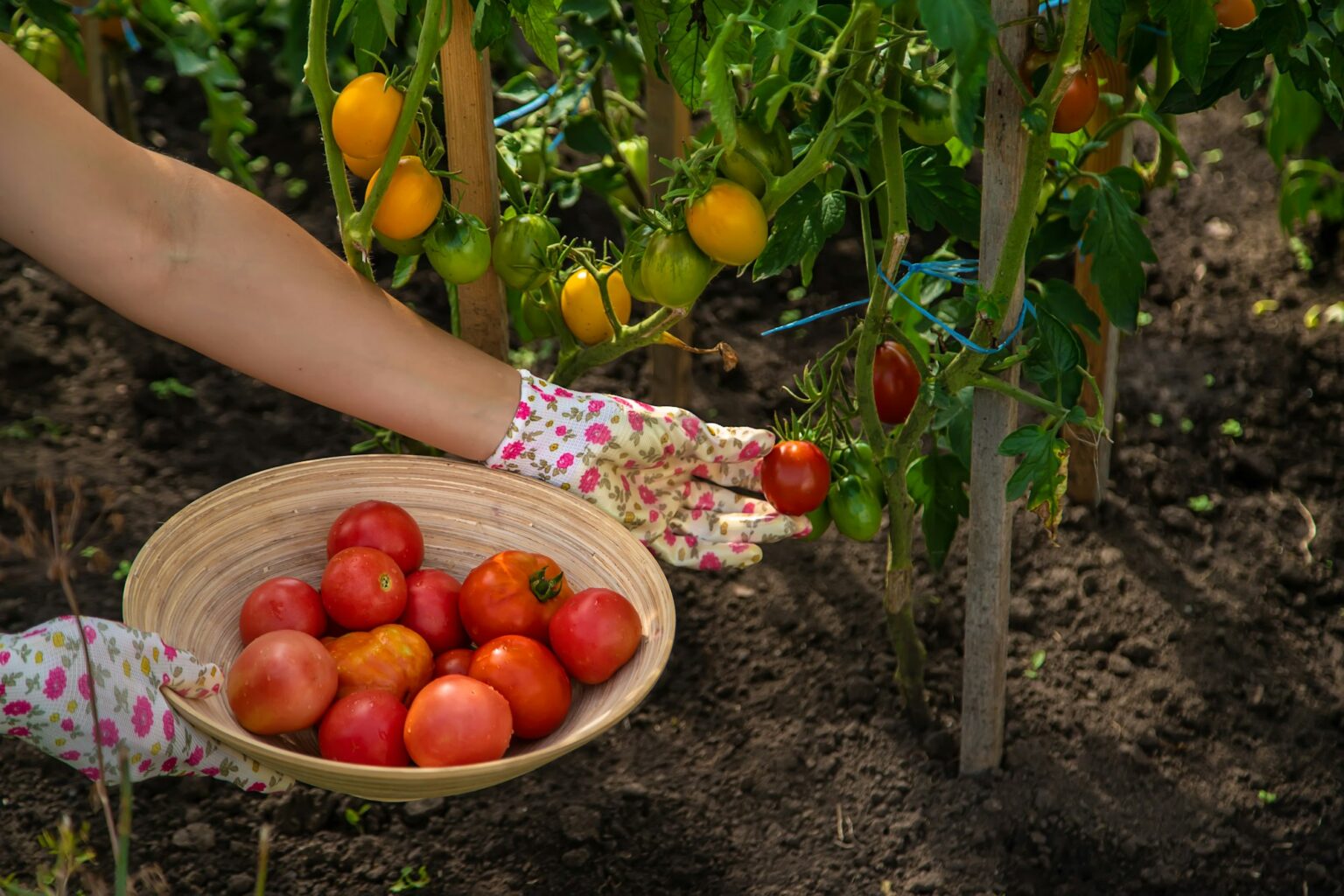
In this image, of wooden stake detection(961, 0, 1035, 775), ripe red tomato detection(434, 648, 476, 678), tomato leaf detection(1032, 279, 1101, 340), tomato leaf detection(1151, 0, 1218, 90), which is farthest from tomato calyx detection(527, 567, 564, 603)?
tomato leaf detection(1151, 0, 1218, 90)

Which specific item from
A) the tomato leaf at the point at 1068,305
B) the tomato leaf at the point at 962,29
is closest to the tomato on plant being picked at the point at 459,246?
the tomato leaf at the point at 962,29

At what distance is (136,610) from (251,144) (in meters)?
2.13

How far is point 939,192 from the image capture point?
Result: 1.62 meters

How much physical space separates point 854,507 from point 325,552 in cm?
69

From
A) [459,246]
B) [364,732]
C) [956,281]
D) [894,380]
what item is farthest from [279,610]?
[956,281]

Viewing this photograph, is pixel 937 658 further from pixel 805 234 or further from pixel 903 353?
pixel 805 234

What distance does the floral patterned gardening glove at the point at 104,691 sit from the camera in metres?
1.36

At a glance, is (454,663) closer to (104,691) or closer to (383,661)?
(383,661)

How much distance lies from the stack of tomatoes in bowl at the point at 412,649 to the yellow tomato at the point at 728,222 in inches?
16.4

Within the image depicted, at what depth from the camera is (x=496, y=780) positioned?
1.38 meters

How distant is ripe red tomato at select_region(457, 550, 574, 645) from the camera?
5.08 feet

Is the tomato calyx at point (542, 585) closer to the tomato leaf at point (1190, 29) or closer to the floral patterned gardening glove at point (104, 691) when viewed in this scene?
the floral patterned gardening glove at point (104, 691)

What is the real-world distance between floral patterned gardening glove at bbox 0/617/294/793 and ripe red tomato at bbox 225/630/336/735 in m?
0.03

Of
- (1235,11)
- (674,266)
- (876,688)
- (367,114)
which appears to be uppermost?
(1235,11)
